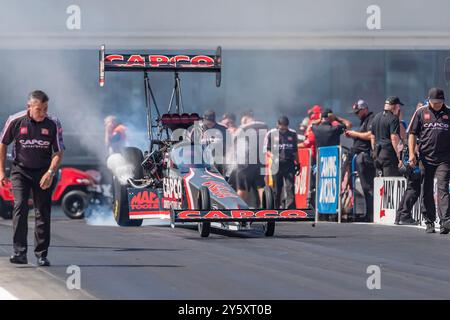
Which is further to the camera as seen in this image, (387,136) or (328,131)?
(328,131)

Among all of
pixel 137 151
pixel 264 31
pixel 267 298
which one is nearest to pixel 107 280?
pixel 267 298

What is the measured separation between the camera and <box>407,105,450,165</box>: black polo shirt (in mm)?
15945

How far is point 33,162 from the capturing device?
11586 mm

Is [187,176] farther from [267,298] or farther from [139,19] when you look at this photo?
[139,19]

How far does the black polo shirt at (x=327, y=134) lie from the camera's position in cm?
2119

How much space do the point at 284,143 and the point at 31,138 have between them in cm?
969

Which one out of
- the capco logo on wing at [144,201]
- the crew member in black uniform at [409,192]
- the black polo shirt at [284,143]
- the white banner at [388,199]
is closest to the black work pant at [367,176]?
the white banner at [388,199]

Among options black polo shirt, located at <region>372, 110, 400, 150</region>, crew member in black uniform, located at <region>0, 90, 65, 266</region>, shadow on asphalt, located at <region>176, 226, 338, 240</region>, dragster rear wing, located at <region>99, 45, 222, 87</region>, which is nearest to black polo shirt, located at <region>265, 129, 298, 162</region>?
black polo shirt, located at <region>372, 110, 400, 150</region>

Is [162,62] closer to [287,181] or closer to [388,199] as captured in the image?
[388,199]

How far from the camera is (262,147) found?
21.5 meters

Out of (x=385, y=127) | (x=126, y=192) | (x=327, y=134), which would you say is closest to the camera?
(x=126, y=192)

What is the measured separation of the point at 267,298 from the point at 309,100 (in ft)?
68.6

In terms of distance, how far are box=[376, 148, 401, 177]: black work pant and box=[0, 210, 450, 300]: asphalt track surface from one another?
1.97 metres

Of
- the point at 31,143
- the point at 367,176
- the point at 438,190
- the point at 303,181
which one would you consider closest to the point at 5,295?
the point at 31,143
